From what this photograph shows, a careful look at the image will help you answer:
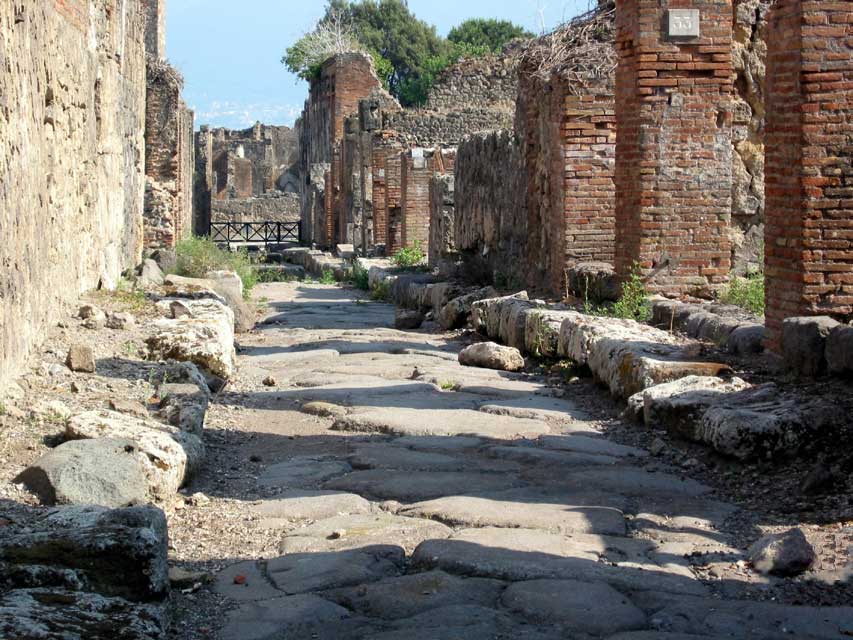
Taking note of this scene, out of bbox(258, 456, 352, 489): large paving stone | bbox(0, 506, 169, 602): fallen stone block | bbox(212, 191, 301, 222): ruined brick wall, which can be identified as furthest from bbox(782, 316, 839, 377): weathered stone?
bbox(212, 191, 301, 222): ruined brick wall

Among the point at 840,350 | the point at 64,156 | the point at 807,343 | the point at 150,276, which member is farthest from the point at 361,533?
the point at 150,276

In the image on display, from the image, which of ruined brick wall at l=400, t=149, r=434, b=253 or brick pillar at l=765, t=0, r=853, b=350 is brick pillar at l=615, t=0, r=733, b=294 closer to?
brick pillar at l=765, t=0, r=853, b=350

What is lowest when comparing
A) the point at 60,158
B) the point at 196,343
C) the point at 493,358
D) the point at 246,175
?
the point at 493,358

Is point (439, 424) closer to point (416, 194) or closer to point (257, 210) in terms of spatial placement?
point (416, 194)

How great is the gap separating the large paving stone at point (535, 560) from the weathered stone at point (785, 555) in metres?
0.32

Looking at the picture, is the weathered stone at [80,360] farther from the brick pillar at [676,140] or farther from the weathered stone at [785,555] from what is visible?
the brick pillar at [676,140]

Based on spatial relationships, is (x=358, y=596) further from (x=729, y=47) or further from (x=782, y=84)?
(x=729, y=47)

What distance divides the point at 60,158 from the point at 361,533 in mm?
4877

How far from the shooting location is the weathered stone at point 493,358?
9.00 m

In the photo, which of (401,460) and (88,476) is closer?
(88,476)

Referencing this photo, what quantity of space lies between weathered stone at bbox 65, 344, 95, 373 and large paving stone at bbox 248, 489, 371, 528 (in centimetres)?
170

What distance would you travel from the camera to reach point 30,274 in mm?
6504

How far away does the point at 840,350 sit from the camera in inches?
223

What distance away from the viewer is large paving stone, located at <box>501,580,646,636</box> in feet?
11.0
